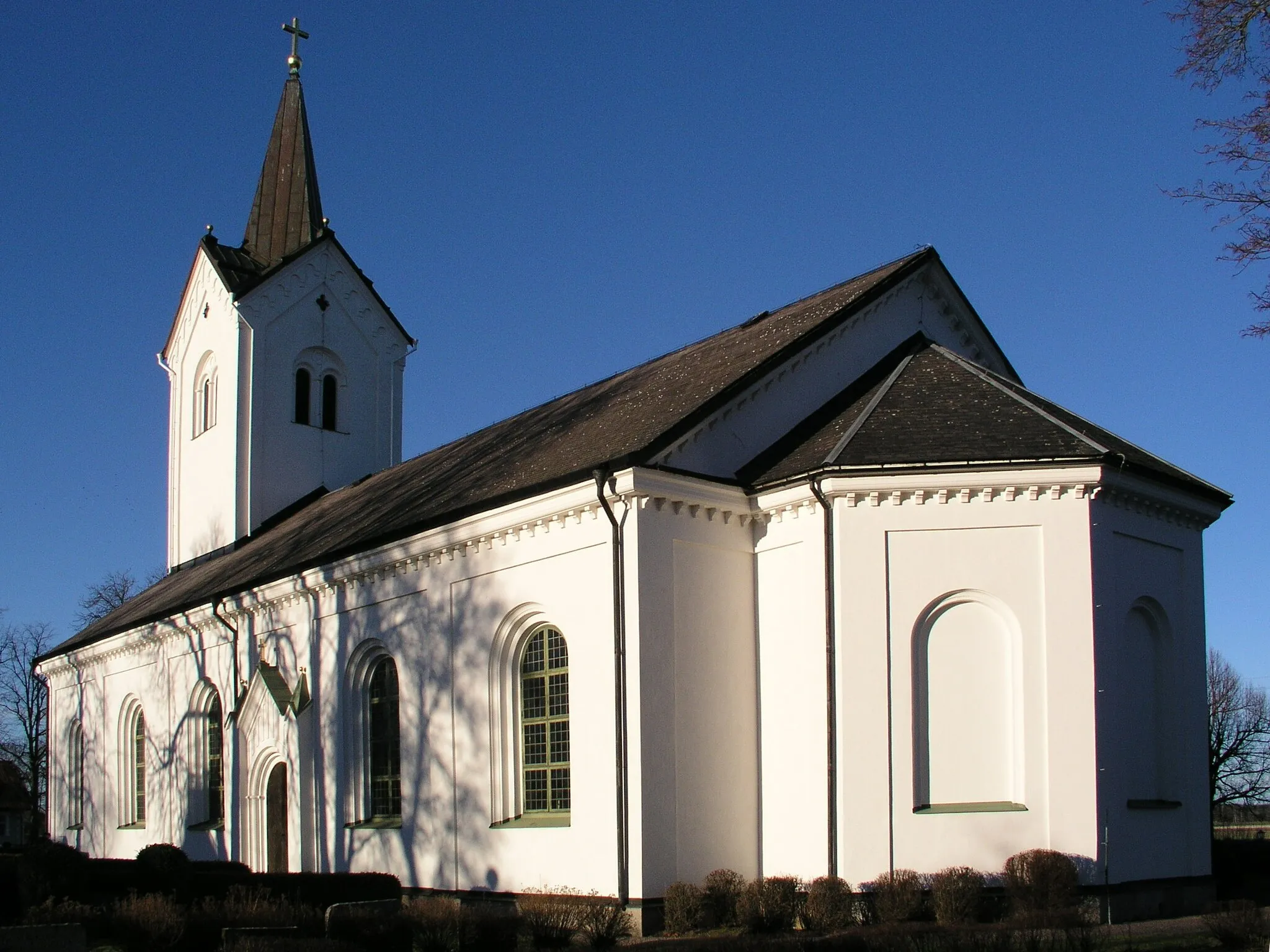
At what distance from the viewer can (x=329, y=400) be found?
37500 mm

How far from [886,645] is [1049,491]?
3.07m

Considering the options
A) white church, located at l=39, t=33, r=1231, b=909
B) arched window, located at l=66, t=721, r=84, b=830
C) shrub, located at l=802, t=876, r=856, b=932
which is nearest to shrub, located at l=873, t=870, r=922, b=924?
shrub, located at l=802, t=876, r=856, b=932

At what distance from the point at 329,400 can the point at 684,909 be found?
2281 centimetres

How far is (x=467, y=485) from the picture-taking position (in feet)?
78.7

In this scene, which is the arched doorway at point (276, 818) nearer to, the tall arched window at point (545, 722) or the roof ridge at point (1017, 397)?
the tall arched window at point (545, 722)

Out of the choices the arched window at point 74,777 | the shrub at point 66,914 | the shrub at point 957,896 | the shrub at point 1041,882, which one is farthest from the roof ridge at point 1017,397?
the arched window at point 74,777

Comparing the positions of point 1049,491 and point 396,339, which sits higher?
point 396,339

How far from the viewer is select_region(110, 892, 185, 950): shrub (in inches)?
587

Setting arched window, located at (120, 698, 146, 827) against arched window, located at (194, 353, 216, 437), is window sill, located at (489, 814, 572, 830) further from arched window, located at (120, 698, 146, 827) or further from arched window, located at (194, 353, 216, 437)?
arched window, located at (194, 353, 216, 437)

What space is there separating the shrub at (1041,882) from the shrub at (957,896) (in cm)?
44

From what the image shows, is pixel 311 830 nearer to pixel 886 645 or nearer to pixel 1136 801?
pixel 886 645

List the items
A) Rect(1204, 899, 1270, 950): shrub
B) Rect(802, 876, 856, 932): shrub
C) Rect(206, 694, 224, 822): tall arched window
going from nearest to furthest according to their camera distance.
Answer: Rect(1204, 899, 1270, 950): shrub, Rect(802, 876, 856, 932): shrub, Rect(206, 694, 224, 822): tall arched window

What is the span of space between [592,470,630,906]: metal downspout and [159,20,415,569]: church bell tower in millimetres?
18284

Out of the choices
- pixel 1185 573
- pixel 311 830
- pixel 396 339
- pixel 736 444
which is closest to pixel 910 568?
pixel 736 444
